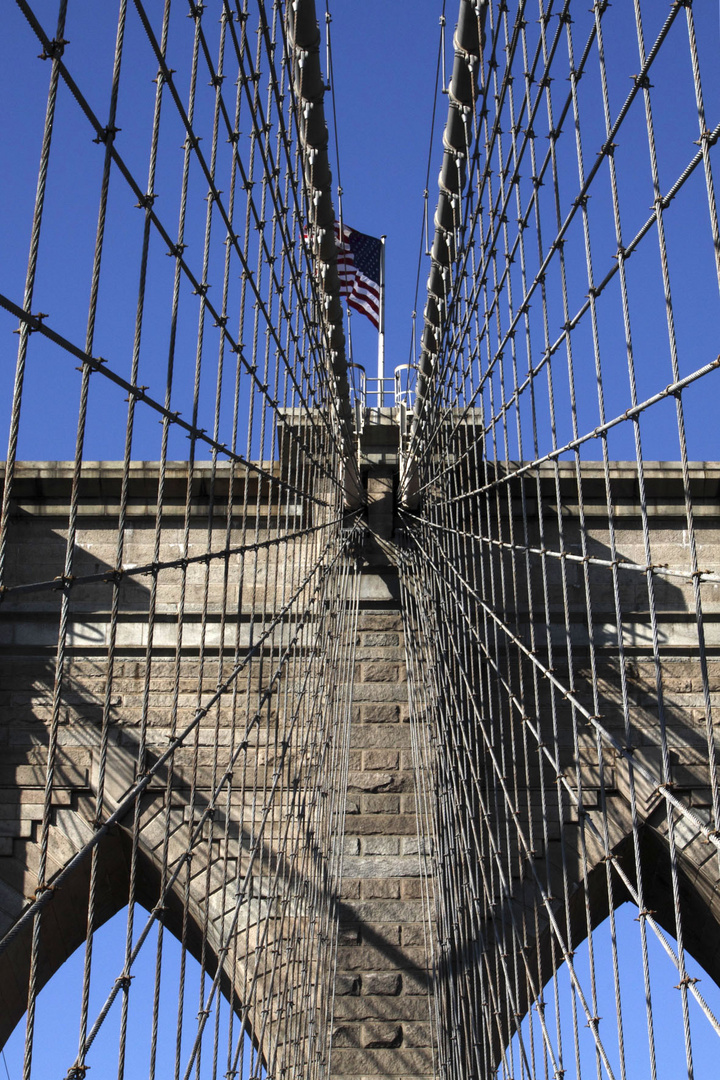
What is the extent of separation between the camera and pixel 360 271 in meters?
10.1

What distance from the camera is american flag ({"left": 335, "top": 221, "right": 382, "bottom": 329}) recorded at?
9.40m

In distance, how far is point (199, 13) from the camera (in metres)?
3.93

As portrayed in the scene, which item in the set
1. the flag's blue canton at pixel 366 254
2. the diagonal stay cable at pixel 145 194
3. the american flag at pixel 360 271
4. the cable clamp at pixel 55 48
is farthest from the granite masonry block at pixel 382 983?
the flag's blue canton at pixel 366 254

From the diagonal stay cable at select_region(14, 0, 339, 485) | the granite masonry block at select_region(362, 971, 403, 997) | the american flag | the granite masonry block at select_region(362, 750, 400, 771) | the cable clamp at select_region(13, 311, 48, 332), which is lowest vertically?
the granite masonry block at select_region(362, 971, 403, 997)

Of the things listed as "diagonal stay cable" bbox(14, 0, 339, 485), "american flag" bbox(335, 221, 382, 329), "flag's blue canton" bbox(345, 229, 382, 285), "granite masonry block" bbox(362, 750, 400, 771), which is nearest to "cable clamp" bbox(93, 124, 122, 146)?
"diagonal stay cable" bbox(14, 0, 339, 485)

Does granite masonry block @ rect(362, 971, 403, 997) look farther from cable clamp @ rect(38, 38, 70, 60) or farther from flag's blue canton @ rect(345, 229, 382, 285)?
flag's blue canton @ rect(345, 229, 382, 285)

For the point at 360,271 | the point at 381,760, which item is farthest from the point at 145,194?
the point at 360,271

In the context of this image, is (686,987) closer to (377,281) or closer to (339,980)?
(339,980)

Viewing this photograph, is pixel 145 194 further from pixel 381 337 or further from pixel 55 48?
pixel 381 337

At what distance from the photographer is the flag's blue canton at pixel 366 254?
10320 millimetres

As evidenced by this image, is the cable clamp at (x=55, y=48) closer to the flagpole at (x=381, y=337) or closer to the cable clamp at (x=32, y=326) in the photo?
the cable clamp at (x=32, y=326)

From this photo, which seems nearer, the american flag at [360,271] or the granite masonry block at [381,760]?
the granite masonry block at [381,760]

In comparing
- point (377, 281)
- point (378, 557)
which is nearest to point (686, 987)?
point (378, 557)

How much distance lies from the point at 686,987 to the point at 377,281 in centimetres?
834
